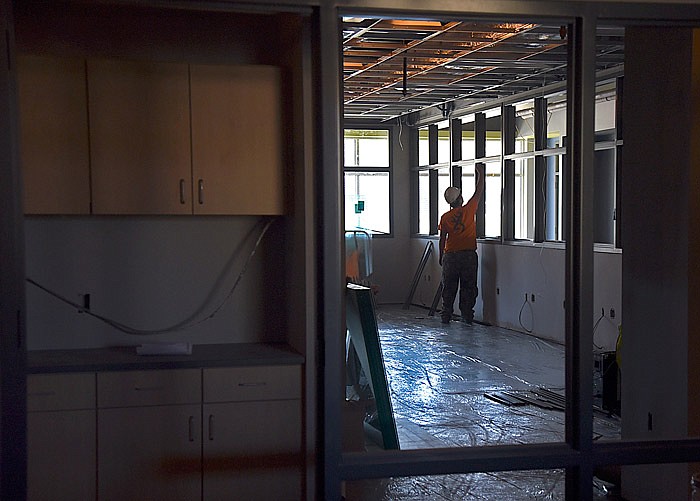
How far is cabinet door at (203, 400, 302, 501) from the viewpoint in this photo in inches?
151

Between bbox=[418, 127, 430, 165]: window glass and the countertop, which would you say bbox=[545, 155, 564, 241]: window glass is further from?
the countertop

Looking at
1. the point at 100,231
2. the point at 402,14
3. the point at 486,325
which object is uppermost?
the point at 402,14

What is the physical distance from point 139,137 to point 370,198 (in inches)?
396

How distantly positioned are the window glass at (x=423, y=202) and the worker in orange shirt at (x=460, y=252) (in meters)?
2.22

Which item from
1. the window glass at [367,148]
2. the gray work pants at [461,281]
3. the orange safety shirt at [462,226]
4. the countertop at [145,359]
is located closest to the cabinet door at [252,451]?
the countertop at [145,359]

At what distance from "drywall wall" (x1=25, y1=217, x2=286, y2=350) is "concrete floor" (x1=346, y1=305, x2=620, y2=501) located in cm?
125

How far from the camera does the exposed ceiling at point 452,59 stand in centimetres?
705

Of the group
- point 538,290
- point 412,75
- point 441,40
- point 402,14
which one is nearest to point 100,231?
point 402,14

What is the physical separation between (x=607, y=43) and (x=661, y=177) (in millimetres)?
3909

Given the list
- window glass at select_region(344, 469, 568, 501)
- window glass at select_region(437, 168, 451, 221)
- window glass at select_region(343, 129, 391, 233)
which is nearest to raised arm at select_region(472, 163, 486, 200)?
window glass at select_region(437, 168, 451, 221)

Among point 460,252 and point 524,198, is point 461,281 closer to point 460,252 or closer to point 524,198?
point 460,252

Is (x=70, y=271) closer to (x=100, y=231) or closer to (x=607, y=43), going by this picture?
(x=100, y=231)

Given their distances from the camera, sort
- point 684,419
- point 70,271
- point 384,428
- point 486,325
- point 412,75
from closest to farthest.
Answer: point 684,419
point 70,271
point 384,428
point 412,75
point 486,325

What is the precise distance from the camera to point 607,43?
746cm
